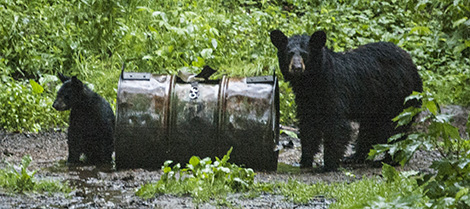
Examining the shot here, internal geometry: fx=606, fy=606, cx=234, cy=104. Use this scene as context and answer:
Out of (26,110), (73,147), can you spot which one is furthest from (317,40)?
(26,110)

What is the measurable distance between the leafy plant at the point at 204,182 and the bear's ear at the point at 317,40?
1703 mm

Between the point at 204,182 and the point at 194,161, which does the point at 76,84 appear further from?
the point at 204,182

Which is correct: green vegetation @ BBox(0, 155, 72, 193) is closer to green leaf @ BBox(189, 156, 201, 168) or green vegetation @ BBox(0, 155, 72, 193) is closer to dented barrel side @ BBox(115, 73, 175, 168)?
green leaf @ BBox(189, 156, 201, 168)

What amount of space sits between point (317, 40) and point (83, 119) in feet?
7.83

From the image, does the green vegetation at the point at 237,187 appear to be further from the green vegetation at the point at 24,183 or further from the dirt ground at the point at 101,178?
the green vegetation at the point at 24,183

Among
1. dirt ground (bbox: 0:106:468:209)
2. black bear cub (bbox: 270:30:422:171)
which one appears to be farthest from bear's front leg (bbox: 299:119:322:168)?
dirt ground (bbox: 0:106:468:209)

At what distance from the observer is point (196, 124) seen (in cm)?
562

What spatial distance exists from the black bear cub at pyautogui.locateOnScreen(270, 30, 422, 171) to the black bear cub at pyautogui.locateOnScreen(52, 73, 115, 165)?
6.10ft

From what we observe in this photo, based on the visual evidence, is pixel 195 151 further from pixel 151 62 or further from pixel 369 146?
pixel 151 62

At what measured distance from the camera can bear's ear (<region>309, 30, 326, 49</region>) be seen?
5.71 meters

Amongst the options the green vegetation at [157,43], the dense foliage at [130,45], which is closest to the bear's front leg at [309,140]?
the green vegetation at [157,43]

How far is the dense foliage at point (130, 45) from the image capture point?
27.8ft

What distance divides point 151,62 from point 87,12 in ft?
3.88

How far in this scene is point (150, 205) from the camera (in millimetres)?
4078
